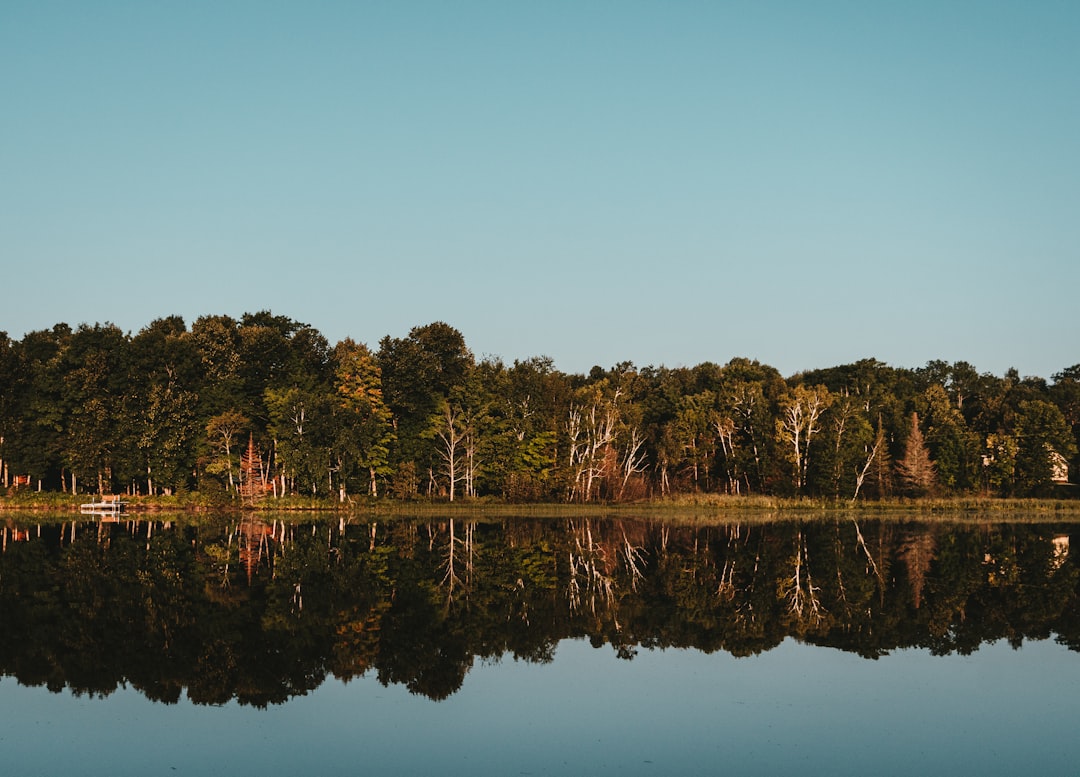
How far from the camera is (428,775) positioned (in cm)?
1302

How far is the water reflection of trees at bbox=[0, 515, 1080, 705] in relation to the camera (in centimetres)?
1938

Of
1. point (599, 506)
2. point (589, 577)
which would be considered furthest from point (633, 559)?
point (599, 506)

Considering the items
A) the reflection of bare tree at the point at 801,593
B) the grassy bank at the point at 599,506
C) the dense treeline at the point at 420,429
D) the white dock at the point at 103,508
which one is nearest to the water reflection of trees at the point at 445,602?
the reflection of bare tree at the point at 801,593

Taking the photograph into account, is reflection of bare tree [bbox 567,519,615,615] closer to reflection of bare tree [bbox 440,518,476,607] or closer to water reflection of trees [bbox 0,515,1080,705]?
water reflection of trees [bbox 0,515,1080,705]

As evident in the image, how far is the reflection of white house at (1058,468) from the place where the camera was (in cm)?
8950

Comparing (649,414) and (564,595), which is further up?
(649,414)

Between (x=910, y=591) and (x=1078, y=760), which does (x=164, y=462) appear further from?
(x=1078, y=760)

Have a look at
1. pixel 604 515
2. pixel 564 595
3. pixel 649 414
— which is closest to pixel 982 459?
pixel 649 414

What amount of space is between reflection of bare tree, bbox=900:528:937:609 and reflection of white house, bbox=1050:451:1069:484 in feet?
134

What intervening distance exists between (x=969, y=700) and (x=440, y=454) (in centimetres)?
6357

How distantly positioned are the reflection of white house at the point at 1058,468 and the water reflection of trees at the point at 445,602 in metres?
48.2

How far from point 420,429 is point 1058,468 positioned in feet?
218

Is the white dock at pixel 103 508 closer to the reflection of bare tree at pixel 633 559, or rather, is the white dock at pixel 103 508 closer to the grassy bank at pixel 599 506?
the grassy bank at pixel 599 506

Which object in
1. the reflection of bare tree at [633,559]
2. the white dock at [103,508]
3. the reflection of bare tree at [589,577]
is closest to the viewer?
the reflection of bare tree at [589,577]
